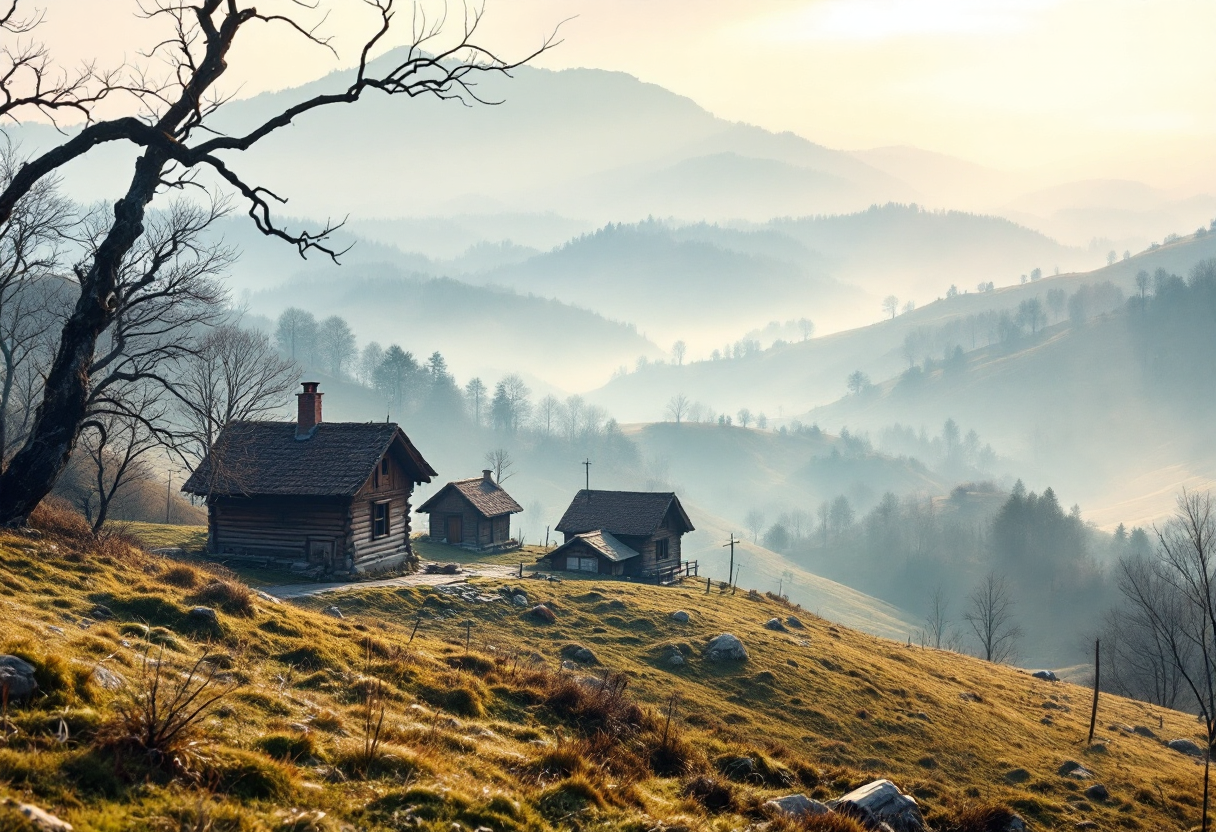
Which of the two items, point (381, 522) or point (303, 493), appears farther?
point (381, 522)

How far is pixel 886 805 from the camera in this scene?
556 inches

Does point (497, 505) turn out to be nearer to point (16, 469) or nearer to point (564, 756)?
point (16, 469)

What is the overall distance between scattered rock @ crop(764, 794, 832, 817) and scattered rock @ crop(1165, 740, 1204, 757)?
33322 millimetres

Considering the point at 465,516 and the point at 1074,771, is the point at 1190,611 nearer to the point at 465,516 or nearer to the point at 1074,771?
the point at 1074,771

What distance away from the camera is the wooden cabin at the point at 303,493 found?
40.9 metres

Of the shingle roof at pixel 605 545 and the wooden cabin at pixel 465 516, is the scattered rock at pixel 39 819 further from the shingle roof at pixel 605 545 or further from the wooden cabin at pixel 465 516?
the wooden cabin at pixel 465 516

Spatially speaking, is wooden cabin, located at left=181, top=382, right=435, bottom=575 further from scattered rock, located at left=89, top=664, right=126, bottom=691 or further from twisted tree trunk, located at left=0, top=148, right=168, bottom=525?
scattered rock, located at left=89, top=664, right=126, bottom=691

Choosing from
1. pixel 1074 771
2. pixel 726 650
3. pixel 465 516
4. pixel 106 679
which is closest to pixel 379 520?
pixel 726 650

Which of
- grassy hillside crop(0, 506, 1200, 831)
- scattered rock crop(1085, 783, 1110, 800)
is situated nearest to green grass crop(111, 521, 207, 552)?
grassy hillside crop(0, 506, 1200, 831)

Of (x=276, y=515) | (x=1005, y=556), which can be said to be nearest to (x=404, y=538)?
(x=276, y=515)

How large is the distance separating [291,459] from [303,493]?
11.1 feet

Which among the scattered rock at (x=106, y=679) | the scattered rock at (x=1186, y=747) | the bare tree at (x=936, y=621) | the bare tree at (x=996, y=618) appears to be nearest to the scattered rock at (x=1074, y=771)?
the scattered rock at (x=1186, y=747)

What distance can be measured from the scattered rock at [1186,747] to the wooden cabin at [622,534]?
33.8 m

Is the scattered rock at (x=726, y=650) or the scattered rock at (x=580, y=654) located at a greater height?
the scattered rock at (x=580, y=654)
